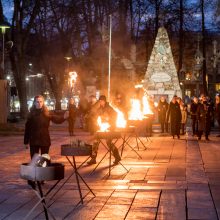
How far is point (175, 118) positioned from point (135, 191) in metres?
15.5

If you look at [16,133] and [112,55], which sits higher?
[112,55]

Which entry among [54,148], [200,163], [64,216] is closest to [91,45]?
[54,148]

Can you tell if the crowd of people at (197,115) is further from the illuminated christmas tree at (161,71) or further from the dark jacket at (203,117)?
the illuminated christmas tree at (161,71)

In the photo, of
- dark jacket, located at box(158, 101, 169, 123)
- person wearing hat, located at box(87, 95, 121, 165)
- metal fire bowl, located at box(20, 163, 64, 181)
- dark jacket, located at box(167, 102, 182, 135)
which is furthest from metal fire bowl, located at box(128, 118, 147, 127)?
metal fire bowl, located at box(20, 163, 64, 181)

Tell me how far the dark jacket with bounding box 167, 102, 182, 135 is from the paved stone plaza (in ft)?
25.9

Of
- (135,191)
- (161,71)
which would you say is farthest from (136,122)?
(161,71)

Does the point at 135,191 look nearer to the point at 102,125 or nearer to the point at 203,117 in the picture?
the point at 102,125

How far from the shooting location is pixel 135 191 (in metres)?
11.7

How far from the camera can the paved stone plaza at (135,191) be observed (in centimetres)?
968

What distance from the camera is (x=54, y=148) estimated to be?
71.7ft

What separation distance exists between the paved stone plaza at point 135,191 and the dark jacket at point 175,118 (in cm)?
789

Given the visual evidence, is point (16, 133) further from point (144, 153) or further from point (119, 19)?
point (119, 19)

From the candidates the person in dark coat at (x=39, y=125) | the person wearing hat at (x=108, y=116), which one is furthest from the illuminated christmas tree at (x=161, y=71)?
the person in dark coat at (x=39, y=125)

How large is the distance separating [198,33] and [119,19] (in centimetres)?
1155
